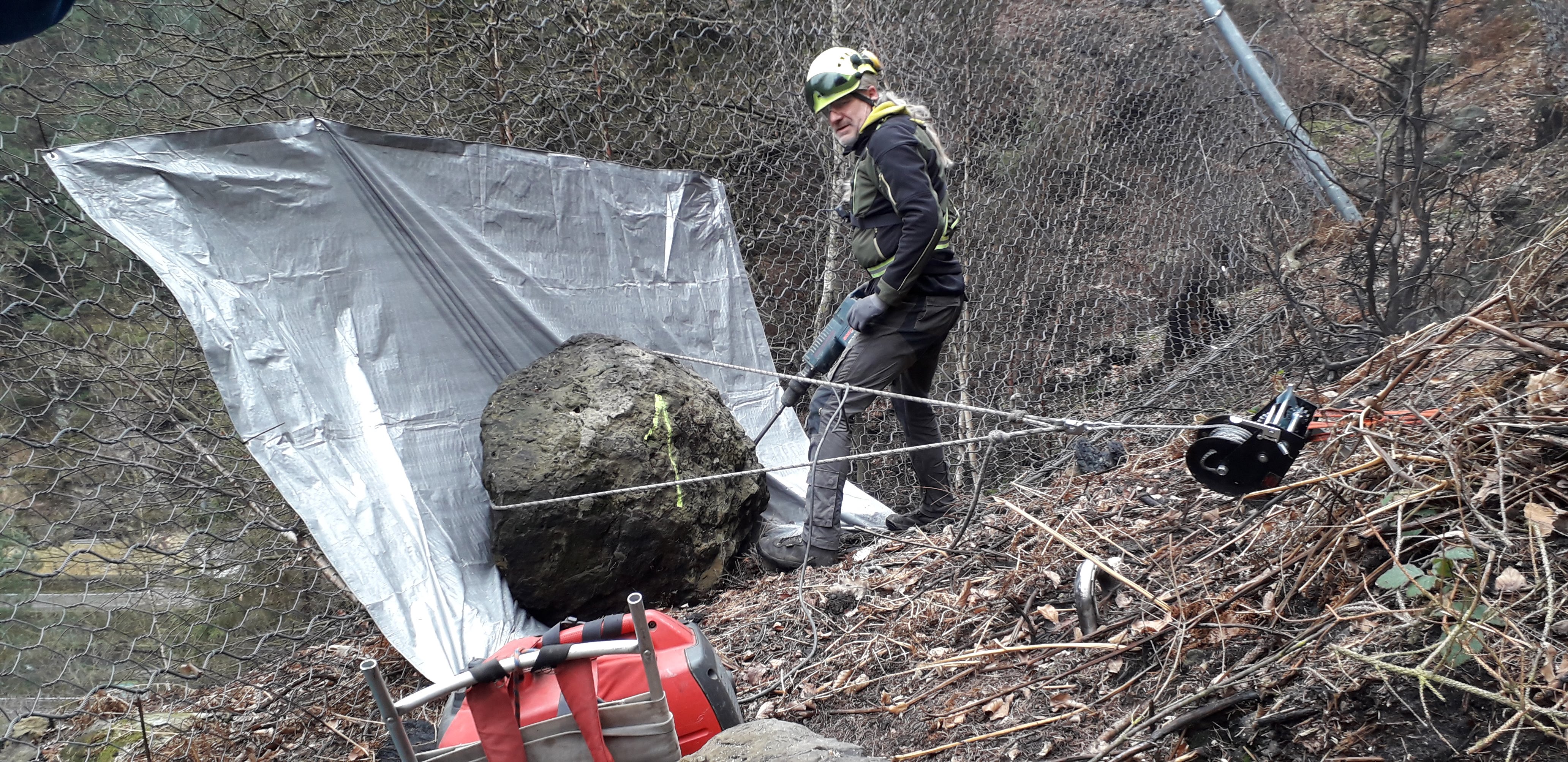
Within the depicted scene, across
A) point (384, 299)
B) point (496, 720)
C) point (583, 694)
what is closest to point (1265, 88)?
point (384, 299)

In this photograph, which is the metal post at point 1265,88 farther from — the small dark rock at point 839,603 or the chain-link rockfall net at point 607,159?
the small dark rock at point 839,603

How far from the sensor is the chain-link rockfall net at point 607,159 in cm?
288

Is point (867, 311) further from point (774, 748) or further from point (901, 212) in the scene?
point (774, 748)

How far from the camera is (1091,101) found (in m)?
5.94

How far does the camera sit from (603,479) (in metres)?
3.14

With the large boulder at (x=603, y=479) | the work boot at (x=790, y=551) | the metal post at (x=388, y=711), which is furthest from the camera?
the work boot at (x=790, y=551)

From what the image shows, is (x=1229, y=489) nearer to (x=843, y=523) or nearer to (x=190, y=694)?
(x=843, y=523)

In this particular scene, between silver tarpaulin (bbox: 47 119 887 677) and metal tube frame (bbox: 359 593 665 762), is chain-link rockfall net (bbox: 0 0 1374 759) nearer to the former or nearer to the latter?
silver tarpaulin (bbox: 47 119 887 677)

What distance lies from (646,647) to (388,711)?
1.51ft

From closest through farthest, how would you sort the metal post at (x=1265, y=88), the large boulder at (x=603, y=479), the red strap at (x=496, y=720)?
1. the red strap at (x=496, y=720)
2. the large boulder at (x=603, y=479)
3. the metal post at (x=1265, y=88)

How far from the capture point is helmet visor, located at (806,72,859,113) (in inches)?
132

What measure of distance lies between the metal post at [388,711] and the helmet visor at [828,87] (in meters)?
2.61

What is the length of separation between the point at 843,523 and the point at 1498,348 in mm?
2527

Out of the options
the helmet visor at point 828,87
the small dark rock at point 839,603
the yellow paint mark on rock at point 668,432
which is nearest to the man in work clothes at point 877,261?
the helmet visor at point 828,87
